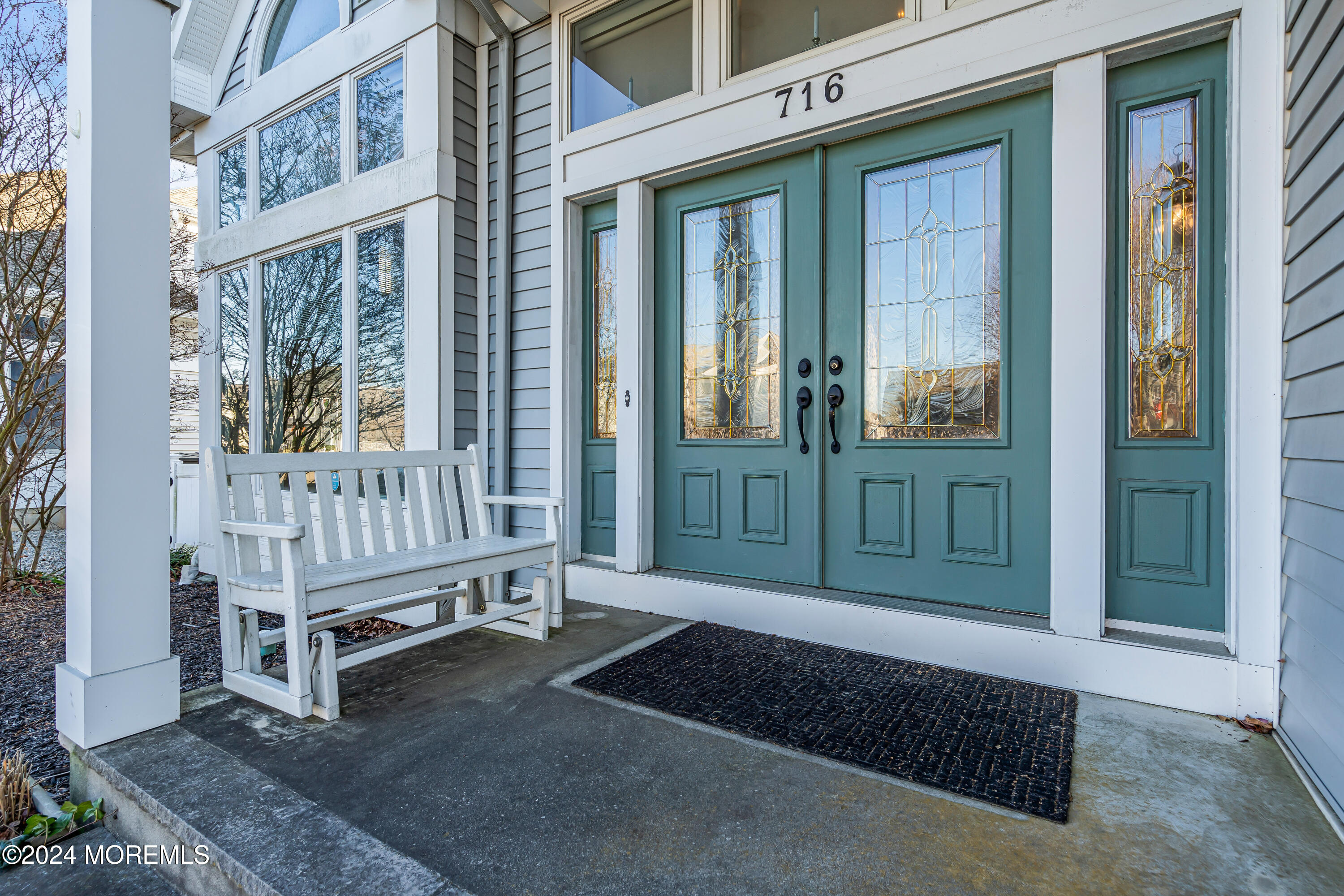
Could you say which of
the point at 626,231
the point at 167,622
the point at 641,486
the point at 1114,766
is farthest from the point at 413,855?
the point at 626,231

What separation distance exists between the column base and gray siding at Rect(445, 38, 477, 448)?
6.45 ft

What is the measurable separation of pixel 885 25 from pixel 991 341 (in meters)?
1.29

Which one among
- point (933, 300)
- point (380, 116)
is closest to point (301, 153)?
point (380, 116)

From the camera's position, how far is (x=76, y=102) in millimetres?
1824

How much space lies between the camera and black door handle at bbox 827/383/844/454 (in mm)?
2787

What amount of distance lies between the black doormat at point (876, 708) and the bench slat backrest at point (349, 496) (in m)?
0.92

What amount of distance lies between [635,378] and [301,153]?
307cm

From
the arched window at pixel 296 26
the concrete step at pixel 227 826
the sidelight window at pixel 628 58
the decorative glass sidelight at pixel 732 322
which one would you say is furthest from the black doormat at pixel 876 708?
the arched window at pixel 296 26

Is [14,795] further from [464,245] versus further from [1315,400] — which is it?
[1315,400]

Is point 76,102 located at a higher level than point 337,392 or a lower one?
higher

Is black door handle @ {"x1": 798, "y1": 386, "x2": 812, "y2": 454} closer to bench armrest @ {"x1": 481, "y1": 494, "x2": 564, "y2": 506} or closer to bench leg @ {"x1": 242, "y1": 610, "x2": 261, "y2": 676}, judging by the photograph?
bench armrest @ {"x1": 481, "y1": 494, "x2": 564, "y2": 506}

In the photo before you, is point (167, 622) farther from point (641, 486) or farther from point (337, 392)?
point (337, 392)

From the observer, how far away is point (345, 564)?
2.26m

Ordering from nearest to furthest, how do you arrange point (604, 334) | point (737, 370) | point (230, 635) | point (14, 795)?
point (14, 795), point (230, 635), point (737, 370), point (604, 334)
